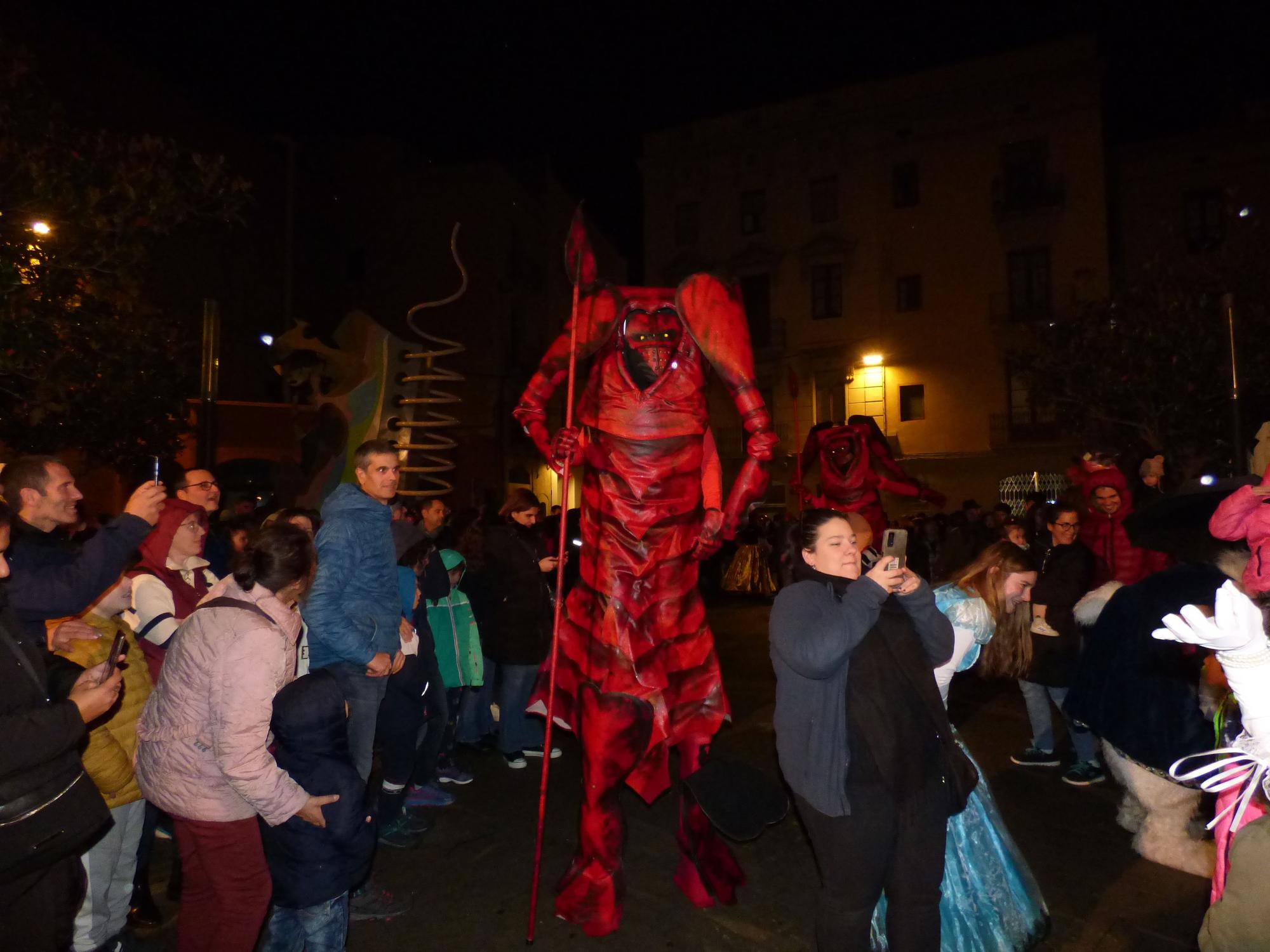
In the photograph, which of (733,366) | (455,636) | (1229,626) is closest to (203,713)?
(733,366)

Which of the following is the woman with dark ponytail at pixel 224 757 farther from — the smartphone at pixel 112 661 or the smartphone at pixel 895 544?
the smartphone at pixel 895 544

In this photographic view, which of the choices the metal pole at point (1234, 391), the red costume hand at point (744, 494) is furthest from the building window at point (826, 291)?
the red costume hand at point (744, 494)

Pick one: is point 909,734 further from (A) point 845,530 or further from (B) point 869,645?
(A) point 845,530

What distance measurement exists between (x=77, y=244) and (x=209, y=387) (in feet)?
5.96

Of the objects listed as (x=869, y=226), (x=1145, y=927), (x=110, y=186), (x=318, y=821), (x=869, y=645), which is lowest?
(x=1145, y=927)

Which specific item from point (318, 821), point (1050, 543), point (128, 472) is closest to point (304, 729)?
point (318, 821)

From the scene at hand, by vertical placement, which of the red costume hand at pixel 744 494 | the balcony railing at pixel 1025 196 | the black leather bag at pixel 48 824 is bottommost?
the black leather bag at pixel 48 824

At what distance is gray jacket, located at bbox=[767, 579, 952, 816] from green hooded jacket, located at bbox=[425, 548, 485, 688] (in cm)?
303

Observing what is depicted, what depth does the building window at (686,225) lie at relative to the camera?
25.9 m

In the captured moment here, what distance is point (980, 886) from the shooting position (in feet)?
9.34

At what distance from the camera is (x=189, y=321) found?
54.0 ft

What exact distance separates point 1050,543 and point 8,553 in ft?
19.9

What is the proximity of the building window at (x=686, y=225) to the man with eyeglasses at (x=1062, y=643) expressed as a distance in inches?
870

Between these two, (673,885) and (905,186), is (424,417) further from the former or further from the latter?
(905,186)
